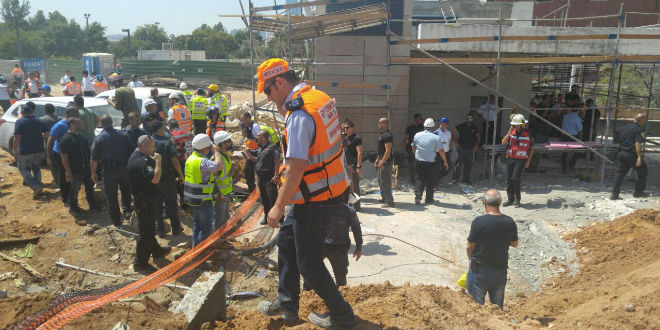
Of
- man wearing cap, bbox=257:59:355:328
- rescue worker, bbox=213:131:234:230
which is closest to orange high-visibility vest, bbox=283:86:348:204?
man wearing cap, bbox=257:59:355:328

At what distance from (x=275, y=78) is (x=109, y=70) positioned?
29.8 meters

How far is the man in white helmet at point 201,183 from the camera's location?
566 centimetres

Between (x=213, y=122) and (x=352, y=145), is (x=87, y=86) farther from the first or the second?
(x=352, y=145)

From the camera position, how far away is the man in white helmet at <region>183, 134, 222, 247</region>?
566 cm

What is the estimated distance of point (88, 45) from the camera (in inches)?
2340

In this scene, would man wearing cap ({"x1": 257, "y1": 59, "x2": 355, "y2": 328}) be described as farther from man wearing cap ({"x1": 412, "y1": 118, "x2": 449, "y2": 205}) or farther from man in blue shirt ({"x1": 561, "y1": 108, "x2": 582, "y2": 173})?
man in blue shirt ({"x1": 561, "y1": 108, "x2": 582, "y2": 173})

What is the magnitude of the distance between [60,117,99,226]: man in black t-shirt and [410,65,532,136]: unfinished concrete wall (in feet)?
27.9

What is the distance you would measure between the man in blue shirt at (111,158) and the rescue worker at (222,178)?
5.84ft

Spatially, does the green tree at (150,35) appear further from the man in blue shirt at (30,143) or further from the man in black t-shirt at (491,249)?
the man in black t-shirt at (491,249)

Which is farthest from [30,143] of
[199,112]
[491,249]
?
[491,249]

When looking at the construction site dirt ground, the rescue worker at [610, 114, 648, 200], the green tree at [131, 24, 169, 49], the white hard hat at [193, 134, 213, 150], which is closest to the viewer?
the construction site dirt ground

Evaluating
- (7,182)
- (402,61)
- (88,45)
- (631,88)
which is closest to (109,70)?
(7,182)

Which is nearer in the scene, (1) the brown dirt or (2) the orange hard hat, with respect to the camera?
(2) the orange hard hat

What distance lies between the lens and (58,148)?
24.9 feet
